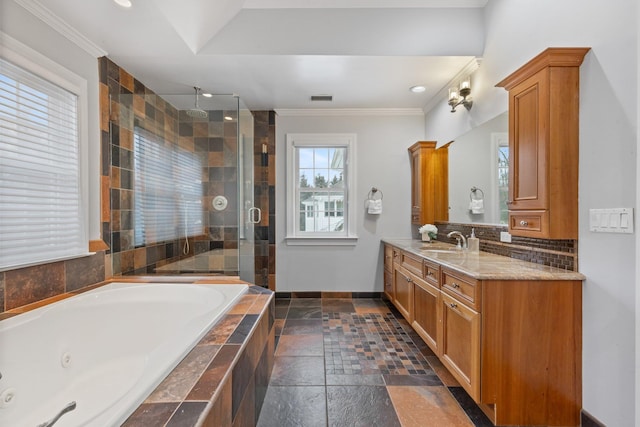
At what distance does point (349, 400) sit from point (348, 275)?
1937 millimetres

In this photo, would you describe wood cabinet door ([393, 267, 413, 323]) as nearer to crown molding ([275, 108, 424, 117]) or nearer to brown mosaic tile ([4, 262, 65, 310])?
crown molding ([275, 108, 424, 117])

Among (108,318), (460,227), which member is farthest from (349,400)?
(460,227)

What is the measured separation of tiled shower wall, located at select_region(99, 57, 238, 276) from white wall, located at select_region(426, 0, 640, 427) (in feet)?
8.53

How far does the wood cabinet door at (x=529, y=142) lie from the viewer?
149 centimetres

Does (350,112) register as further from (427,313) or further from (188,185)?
(427,313)

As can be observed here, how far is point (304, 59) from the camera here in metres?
2.36

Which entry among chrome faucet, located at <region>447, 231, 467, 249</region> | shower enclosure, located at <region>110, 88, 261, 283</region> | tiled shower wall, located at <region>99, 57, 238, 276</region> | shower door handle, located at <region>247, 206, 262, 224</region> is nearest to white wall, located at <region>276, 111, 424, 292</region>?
shower door handle, located at <region>247, 206, 262, 224</region>

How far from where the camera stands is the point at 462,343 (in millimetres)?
1636

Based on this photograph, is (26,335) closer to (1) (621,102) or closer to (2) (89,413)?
(2) (89,413)

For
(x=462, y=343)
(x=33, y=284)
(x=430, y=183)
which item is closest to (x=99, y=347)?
(x=33, y=284)

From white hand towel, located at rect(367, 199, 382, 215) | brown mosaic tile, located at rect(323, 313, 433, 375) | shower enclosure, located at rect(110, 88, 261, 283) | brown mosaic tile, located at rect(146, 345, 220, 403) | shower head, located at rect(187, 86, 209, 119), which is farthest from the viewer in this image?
white hand towel, located at rect(367, 199, 382, 215)

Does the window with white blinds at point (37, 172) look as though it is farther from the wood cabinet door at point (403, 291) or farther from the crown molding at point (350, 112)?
the wood cabinet door at point (403, 291)

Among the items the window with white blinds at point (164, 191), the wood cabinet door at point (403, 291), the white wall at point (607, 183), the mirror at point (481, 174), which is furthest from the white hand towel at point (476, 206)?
the window with white blinds at point (164, 191)

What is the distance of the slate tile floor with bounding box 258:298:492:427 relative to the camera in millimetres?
1544
